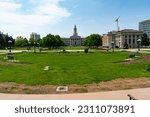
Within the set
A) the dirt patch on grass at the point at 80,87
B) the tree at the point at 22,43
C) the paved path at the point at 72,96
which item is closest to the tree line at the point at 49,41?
the tree at the point at 22,43

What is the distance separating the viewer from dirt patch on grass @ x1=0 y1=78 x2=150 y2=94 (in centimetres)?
1522

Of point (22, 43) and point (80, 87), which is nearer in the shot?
point (80, 87)

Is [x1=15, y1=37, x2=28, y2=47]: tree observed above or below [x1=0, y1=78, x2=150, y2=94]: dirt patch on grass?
above

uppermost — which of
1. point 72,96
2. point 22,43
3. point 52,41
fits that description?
point 52,41

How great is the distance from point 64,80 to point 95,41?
401ft

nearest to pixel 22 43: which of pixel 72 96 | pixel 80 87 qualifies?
pixel 80 87

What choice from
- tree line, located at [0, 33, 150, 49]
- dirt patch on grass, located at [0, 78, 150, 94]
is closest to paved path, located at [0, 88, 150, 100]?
dirt patch on grass, located at [0, 78, 150, 94]

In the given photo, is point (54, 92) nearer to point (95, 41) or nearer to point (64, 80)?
point (64, 80)

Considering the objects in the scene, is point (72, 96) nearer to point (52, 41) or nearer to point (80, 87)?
point (80, 87)

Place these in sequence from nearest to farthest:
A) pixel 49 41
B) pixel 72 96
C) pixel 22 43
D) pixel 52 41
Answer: pixel 72 96 → pixel 49 41 → pixel 52 41 → pixel 22 43

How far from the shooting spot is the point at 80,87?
53.4 feet

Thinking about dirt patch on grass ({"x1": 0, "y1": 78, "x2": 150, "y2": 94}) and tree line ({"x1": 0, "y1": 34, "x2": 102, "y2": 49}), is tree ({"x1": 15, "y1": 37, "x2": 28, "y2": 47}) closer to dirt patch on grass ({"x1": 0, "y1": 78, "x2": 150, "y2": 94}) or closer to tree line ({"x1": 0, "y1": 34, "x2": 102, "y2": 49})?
tree line ({"x1": 0, "y1": 34, "x2": 102, "y2": 49})

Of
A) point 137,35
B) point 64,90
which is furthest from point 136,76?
point 137,35

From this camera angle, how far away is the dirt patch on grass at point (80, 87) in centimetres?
1522
